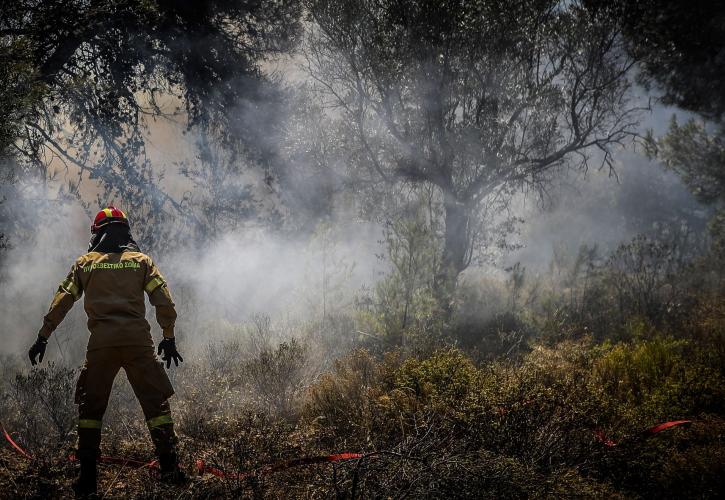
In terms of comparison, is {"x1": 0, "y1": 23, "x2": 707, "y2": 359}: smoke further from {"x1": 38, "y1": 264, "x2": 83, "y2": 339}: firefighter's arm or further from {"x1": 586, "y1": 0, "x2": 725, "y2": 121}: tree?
{"x1": 586, "y1": 0, "x2": 725, "y2": 121}: tree

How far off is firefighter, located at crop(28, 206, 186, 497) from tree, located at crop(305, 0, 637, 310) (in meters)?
5.10

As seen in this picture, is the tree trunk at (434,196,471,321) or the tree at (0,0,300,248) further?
the tree trunk at (434,196,471,321)

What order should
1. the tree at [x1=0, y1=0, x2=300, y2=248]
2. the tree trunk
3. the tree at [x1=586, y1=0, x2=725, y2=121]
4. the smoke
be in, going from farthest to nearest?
the tree trunk, the tree at [x1=586, y1=0, x2=725, y2=121], the smoke, the tree at [x1=0, y1=0, x2=300, y2=248]

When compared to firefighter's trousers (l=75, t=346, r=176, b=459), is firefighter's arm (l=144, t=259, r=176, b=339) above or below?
above

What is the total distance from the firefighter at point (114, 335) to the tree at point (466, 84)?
510 cm

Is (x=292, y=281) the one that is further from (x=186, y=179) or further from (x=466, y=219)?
(x=466, y=219)

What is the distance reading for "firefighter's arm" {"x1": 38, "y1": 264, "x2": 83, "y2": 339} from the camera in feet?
10.4

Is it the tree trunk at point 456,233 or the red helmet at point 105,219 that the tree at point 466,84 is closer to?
the tree trunk at point 456,233

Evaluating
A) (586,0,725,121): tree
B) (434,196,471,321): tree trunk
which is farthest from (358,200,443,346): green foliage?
(586,0,725,121): tree

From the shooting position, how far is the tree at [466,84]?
26.0 feet

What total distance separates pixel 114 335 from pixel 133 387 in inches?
14.6

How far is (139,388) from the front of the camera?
10.2 feet

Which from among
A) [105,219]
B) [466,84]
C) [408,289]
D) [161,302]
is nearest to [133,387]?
[161,302]

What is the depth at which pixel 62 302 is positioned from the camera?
3.18 metres
